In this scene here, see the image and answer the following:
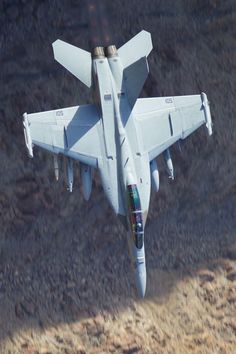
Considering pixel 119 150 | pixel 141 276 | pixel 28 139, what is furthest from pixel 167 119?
pixel 141 276

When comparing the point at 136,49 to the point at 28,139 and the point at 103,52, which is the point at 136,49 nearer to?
the point at 103,52

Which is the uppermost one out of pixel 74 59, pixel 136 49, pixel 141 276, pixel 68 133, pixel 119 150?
pixel 136 49

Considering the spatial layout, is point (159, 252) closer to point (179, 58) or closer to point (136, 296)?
point (136, 296)

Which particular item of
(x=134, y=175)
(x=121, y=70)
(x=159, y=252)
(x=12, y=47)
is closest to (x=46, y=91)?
(x=12, y=47)

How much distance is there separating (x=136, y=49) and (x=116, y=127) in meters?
3.42

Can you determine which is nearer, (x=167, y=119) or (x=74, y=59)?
(x=74, y=59)

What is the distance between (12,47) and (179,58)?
7747 millimetres

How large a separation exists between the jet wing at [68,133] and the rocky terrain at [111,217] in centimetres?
390

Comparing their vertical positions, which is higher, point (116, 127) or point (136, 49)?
point (136, 49)

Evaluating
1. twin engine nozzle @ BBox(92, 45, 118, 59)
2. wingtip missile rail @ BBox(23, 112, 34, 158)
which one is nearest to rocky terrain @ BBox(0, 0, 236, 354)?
twin engine nozzle @ BBox(92, 45, 118, 59)

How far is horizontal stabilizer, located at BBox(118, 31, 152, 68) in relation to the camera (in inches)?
1085

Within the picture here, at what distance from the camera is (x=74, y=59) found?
27.4 meters

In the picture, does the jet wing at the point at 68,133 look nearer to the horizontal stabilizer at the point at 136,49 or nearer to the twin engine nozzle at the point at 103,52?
the twin engine nozzle at the point at 103,52

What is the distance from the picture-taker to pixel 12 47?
31000mm
